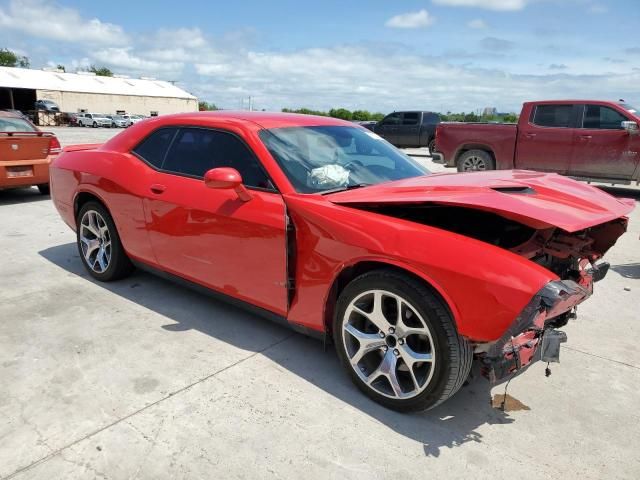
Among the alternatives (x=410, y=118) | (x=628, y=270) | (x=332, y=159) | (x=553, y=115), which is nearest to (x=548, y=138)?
(x=553, y=115)

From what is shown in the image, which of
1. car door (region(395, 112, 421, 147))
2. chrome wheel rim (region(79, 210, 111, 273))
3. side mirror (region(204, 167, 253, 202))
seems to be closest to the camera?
side mirror (region(204, 167, 253, 202))

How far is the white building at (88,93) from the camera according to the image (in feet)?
176

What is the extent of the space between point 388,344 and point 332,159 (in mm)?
1397

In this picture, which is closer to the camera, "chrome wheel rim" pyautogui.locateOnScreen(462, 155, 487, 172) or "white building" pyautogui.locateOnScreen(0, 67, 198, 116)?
"chrome wheel rim" pyautogui.locateOnScreen(462, 155, 487, 172)

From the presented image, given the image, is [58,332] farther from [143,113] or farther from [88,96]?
[143,113]

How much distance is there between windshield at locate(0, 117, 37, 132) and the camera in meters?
8.17

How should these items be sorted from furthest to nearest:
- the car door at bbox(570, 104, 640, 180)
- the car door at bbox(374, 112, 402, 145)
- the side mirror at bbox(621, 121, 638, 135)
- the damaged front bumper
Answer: the car door at bbox(374, 112, 402, 145) < the car door at bbox(570, 104, 640, 180) < the side mirror at bbox(621, 121, 638, 135) < the damaged front bumper

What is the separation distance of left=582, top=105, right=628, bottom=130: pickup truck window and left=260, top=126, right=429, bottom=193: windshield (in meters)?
7.45

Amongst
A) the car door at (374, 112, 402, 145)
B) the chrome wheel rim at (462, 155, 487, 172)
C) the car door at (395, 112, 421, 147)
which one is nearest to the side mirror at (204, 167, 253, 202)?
the chrome wheel rim at (462, 155, 487, 172)

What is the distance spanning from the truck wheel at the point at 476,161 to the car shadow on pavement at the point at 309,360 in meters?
8.11

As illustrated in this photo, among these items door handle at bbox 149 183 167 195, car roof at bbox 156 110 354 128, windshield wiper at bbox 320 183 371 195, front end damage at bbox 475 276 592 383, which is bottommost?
front end damage at bbox 475 276 592 383

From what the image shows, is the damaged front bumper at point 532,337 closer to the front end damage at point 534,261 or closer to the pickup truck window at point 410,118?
the front end damage at point 534,261

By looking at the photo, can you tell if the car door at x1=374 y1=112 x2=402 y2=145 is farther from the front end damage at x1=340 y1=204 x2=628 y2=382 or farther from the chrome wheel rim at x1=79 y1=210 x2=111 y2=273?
the front end damage at x1=340 y1=204 x2=628 y2=382

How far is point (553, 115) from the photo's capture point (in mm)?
10086
